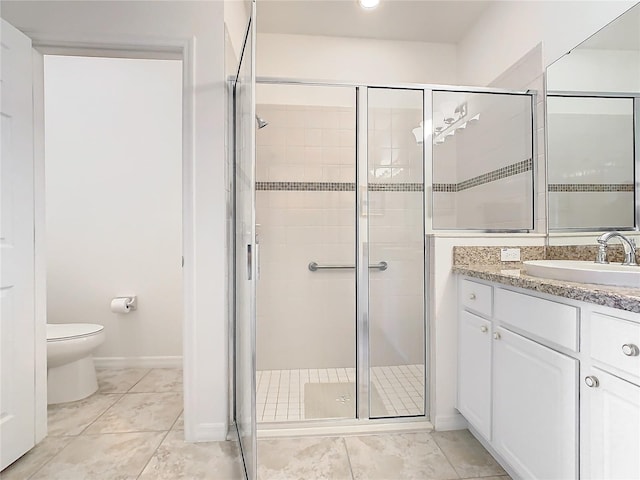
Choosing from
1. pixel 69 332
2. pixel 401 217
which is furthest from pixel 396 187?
pixel 69 332

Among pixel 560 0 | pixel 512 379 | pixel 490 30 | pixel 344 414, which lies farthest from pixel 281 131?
pixel 512 379

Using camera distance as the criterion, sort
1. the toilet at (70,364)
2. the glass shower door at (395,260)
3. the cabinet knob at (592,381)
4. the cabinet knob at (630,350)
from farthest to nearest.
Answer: the toilet at (70,364), the glass shower door at (395,260), the cabinet knob at (592,381), the cabinet knob at (630,350)

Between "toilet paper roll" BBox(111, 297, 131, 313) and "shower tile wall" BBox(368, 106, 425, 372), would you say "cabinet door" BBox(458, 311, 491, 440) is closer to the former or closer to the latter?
"shower tile wall" BBox(368, 106, 425, 372)

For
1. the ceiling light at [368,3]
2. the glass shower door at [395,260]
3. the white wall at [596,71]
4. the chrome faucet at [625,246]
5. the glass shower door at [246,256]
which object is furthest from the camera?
the ceiling light at [368,3]

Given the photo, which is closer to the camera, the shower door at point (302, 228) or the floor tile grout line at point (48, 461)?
the floor tile grout line at point (48, 461)

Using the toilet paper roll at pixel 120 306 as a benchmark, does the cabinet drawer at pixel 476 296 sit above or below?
above

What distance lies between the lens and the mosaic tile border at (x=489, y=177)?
206cm

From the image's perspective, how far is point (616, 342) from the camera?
0.95 meters

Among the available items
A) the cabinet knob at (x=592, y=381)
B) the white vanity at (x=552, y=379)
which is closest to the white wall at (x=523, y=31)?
the white vanity at (x=552, y=379)

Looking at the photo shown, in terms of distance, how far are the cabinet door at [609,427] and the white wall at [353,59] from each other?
245 cm

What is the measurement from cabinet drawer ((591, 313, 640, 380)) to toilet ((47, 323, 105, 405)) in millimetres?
2553

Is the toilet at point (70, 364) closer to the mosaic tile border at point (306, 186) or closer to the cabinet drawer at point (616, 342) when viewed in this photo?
the mosaic tile border at point (306, 186)

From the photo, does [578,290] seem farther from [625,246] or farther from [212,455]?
[212,455]

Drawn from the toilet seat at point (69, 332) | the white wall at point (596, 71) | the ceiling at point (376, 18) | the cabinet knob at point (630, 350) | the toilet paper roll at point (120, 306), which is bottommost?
the toilet seat at point (69, 332)
